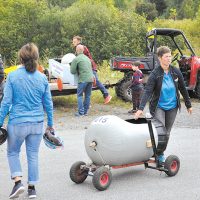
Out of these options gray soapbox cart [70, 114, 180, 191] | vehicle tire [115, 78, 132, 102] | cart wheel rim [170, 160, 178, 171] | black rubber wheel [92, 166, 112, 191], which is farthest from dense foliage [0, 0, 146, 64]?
black rubber wheel [92, 166, 112, 191]

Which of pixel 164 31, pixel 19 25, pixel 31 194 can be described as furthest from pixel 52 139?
pixel 19 25

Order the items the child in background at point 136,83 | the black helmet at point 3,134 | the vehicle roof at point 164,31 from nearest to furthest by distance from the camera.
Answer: the black helmet at point 3,134 → the child in background at point 136,83 → the vehicle roof at point 164,31

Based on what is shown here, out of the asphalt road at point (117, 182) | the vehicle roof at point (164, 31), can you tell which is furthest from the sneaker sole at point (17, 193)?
the vehicle roof at point (164, 31)

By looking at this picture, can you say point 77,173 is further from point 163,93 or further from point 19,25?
point 19,25

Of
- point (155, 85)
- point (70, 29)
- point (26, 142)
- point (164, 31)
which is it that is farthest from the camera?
point (70, 29)

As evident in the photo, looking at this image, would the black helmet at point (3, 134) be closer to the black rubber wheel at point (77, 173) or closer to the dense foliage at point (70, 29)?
the black rubber wheel at point (77, 173)

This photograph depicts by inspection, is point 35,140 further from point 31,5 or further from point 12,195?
point 31,5

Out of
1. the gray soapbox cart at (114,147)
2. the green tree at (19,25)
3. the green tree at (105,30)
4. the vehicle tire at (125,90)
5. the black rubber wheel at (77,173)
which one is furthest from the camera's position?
the green tree at (19,25)

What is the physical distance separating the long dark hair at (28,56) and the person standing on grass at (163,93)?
175 cm

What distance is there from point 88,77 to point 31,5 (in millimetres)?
31051

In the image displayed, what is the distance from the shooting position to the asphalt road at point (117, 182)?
6105 mm

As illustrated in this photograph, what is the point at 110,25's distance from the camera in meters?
36.9

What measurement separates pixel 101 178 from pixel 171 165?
1.13 meters

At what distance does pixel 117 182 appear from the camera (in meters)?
6.72
